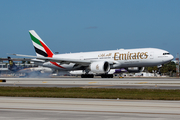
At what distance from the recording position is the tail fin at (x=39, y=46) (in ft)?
196

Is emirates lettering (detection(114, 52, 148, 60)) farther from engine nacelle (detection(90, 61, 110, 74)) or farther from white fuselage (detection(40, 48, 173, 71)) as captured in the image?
engine nacelle (detection(90, 61, 110, 74))

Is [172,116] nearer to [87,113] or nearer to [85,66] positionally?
[87,113]

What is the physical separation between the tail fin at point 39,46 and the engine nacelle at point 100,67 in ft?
44.8

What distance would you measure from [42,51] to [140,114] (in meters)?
51.0

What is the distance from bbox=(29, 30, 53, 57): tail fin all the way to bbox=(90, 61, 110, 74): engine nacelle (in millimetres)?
13646

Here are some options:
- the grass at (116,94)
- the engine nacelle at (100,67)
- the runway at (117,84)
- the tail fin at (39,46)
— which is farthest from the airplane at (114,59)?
the grass at (116,94)

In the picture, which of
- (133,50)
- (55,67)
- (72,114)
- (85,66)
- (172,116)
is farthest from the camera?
(55,67)

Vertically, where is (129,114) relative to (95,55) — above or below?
below

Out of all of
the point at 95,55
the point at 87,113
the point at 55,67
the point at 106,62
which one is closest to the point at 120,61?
the point at 106,62

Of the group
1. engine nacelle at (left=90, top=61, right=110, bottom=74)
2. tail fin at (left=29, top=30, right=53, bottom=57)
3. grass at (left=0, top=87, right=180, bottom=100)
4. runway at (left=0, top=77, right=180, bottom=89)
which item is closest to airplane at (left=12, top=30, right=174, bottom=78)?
engine nacelle at (left=90, top=61, right=110, bottom=74)

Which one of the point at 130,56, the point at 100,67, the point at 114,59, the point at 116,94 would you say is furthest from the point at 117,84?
the point at 114,59

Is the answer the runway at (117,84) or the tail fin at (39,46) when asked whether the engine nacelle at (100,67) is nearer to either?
the runway at (117,84)

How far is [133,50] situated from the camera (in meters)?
48.9

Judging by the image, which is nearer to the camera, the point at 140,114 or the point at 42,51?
the point at 140,114
